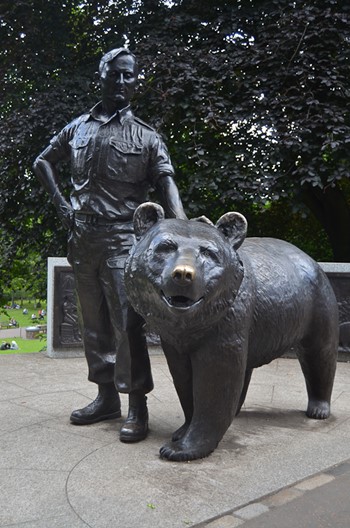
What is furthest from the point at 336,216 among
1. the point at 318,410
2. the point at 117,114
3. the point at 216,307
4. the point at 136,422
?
the point at 216,307

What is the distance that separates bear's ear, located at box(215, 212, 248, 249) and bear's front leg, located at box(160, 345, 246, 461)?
604 mm

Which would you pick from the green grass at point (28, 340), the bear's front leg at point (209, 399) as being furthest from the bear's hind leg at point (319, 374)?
the green grass at point (28, 340)

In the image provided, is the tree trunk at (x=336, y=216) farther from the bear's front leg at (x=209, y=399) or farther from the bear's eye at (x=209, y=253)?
the bear's eye at (x=209, y=253)

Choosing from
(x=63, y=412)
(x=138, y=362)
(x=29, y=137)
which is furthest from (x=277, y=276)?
(x=29, y=137)

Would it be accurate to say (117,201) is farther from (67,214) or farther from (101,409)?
(101,409)

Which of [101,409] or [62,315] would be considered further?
[62,315]

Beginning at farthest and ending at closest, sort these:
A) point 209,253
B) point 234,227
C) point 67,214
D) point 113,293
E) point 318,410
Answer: point 318,410, point 67,214, point 113,293, point 234,227, point 209,253

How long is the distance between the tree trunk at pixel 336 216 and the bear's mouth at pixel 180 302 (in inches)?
314

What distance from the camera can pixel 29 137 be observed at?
9117 mm

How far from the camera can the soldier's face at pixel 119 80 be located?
12.7 ft

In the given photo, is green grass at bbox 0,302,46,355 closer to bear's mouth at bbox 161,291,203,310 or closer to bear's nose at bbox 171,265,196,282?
bear's mouth at bbox 161,291,203,310

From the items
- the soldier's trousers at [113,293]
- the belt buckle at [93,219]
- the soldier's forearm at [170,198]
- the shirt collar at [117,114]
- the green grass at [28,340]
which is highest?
the shirt collar at [117,114]

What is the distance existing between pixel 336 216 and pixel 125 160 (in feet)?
25.0

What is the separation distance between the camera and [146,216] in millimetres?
3316
